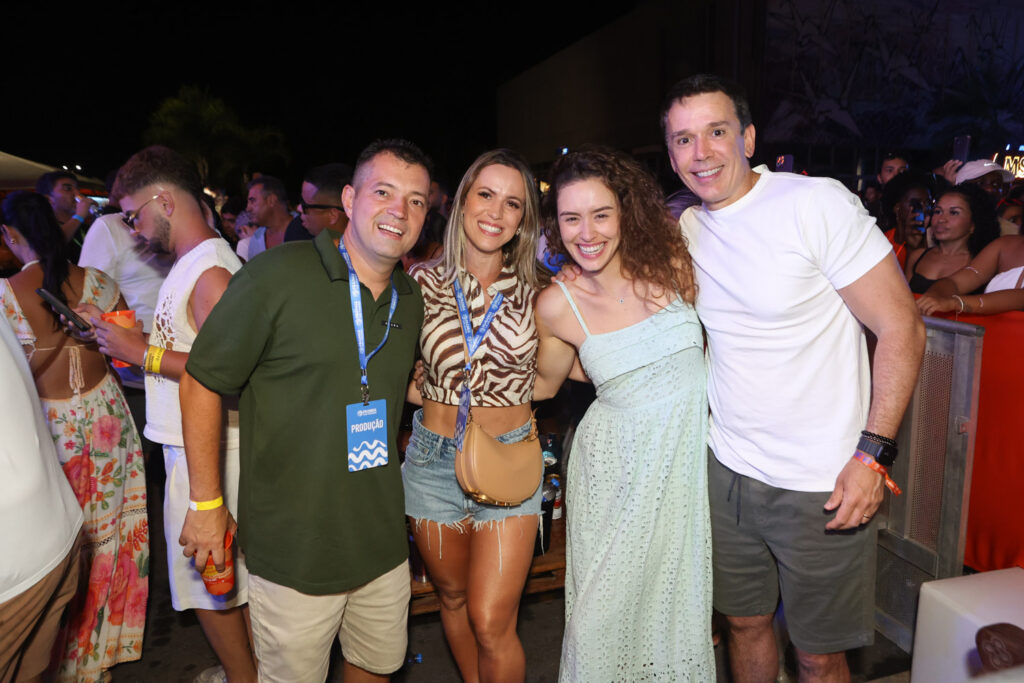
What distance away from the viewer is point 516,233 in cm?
268

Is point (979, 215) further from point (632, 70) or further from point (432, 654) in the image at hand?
point (632, 70)

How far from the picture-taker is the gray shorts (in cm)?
211

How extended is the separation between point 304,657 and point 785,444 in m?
1.67

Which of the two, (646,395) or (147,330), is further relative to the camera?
(147,330)

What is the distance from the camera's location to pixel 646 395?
7.34 feet

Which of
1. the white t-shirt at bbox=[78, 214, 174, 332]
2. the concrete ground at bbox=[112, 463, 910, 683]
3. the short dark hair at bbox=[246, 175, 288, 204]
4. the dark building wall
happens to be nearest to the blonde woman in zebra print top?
the concrete ground at bbox=[112, 463, 910, 683]

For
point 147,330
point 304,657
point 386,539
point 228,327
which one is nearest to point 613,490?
point 386,539

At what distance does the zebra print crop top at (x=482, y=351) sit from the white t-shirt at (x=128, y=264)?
3193 mm

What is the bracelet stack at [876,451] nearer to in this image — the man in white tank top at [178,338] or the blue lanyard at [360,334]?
the blue lanyard at [360,334]

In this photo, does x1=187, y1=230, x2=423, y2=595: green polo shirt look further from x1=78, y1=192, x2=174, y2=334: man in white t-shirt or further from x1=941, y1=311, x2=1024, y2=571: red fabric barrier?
x1=78, y1=192, x2=174, y2=334: man in white t-shirt

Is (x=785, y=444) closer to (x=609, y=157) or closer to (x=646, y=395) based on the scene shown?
(x=646, y=395)

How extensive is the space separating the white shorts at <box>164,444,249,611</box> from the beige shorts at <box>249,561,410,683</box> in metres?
0.52

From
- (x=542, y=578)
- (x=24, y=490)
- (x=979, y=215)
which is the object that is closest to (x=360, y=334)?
(x=24, y=490)

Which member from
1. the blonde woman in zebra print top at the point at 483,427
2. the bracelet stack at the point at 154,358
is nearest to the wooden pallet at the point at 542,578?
the blonde woman in zebra print top at the point at 483,427
